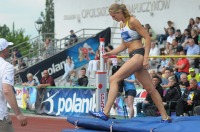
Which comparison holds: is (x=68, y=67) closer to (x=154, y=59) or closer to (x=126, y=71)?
(x=154, y=59)

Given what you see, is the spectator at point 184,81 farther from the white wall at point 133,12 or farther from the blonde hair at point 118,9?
the white wall at point 133,12

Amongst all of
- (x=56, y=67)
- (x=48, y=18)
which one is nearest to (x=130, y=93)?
(x=56, y=67)

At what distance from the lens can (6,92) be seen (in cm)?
708

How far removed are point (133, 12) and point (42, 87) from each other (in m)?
8.59

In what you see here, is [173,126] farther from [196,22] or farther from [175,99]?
[196,22]

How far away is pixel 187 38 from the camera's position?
20.7 meters

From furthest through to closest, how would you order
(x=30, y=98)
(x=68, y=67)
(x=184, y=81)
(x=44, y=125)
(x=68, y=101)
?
(x=68, y=67), (x=30, y=98), (x=68, y=101), (x=44, y=125), (x=184, y=81)

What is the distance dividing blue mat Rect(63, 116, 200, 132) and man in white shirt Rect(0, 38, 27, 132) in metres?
1.85

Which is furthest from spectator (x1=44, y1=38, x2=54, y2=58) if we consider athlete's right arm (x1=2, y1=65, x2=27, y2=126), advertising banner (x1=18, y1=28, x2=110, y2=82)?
athlete's right arm (x1=2, y1=65, x2=27, y2=126)

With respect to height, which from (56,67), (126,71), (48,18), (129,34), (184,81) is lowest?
(126,71)

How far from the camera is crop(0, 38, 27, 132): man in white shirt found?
7086mm

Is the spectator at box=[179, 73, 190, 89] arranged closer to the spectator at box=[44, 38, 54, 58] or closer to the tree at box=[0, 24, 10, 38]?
the spectator at box=[44, 38, 54, 58]

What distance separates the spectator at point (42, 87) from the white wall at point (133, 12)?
6898 millimetres

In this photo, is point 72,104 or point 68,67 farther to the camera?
point 68,67
